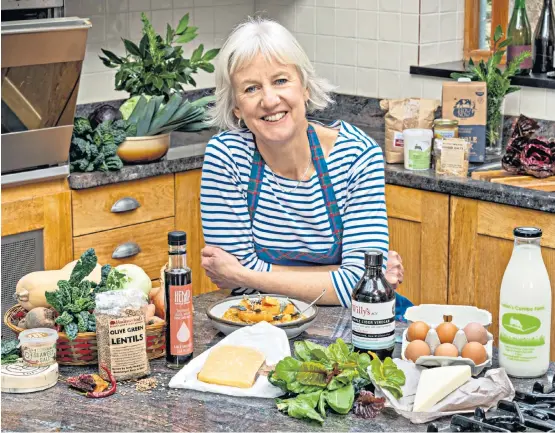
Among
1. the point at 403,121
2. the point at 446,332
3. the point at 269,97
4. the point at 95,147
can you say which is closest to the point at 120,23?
the point at 95,147

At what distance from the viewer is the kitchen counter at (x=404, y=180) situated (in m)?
3.24

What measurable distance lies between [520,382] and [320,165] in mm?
886

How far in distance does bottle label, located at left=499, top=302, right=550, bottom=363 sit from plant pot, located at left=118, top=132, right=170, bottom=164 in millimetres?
2057

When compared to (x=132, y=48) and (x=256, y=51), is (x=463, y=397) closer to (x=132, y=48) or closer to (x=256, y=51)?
(x=256, y=51)

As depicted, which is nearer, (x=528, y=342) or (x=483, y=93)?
(x=528, y=342)

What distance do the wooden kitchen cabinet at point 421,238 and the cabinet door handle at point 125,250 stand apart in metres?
0.95

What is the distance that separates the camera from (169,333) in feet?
6.22

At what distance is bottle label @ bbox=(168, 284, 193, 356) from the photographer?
6.10ft

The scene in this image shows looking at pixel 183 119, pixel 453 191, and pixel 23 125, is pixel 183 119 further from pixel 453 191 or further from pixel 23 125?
pixel 453 191

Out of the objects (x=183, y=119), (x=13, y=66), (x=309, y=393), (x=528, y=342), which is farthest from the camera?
(x=183, y=119)

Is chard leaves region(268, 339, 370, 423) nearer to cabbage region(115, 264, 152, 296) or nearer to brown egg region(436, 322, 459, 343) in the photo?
brown egg region(436, 322, 459, 343)

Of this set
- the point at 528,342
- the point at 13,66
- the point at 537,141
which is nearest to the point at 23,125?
the point at 13,66

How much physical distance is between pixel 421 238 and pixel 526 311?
181 centimetres

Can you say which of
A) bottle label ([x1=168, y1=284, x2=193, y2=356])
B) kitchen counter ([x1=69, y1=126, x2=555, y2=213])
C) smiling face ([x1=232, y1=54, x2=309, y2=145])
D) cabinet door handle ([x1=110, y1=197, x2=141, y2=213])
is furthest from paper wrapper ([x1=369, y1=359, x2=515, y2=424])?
cabinet door handle ([x1=110, y1=197, x2=141, y2=213])
